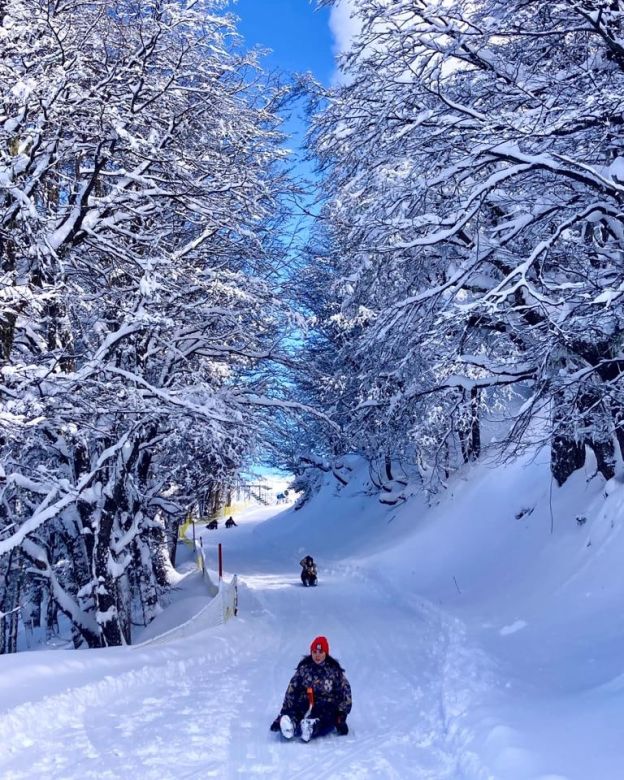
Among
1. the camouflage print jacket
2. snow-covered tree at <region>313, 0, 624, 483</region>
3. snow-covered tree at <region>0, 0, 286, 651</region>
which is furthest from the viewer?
snow-covered tree at <region>0, 0, 286, 651</region>

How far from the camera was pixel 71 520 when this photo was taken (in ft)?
44.1

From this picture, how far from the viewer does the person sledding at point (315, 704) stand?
7219mm

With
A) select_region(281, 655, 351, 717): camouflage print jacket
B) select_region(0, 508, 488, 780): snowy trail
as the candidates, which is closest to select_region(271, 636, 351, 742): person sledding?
select_region(281, 655, 351, 717): camouflage print jacket

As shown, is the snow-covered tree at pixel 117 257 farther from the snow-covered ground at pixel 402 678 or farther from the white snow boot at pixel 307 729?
the white snow boot at pixel 307 729

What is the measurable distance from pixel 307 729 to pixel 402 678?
2.90m

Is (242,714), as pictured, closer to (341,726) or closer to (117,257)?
(341,726)

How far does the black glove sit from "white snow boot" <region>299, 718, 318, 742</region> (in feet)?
1.07

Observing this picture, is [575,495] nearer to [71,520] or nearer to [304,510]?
[71,520]

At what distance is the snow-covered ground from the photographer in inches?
245

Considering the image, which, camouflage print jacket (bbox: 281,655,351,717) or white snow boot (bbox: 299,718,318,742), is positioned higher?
camouflage print jacket (bbox: 281,655,351,717)

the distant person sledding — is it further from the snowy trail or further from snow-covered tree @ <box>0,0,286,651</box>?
the snowy trail

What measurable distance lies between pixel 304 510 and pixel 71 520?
2917 cm

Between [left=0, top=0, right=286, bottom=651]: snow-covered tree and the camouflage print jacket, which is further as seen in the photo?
[left=0, top=0, right=286, bottom=651]: snow-covered tree

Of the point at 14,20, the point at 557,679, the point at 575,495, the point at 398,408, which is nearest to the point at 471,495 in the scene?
the point at 575,495
